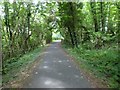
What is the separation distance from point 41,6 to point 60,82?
961 inches

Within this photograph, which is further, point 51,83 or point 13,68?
point 13,68

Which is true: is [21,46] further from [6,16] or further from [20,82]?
[20,82]

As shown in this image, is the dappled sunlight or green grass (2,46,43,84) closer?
the dappled sunlight

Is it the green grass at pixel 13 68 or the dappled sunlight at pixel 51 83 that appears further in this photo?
the green grass at pixel 13 68

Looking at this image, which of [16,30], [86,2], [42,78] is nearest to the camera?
[42,78]

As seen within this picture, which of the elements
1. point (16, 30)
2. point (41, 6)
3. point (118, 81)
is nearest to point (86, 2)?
point (41, 6)

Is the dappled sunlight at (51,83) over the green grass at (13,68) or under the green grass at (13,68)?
over

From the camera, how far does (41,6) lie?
34.2 m

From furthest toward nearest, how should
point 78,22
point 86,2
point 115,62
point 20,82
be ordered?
point 86,2 → point 78,22 → point 115,62 → point 20,82

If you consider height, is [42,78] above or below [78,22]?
below

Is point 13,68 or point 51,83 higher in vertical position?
point 51,83

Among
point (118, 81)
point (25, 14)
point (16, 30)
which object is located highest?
point (25, 14)

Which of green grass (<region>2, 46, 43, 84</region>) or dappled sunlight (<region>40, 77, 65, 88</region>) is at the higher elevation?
dappled sunlight (<region>40, 77, 65, 88</region>)

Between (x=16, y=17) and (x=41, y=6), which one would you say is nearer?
(x=16, y=17)
